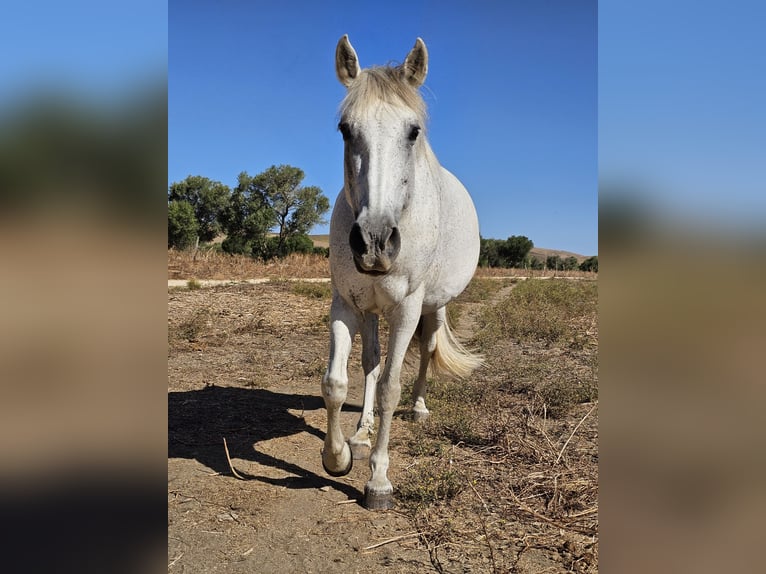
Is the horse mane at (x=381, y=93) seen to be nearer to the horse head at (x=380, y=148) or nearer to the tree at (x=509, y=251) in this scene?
the horse head at (x=380, y=148)

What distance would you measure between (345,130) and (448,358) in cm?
307

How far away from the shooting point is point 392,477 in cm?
323

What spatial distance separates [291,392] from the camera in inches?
207

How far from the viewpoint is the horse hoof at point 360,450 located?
3617 mm

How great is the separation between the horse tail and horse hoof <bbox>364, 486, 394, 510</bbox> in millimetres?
2159

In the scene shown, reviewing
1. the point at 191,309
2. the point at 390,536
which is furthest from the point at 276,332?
the point at 390,536

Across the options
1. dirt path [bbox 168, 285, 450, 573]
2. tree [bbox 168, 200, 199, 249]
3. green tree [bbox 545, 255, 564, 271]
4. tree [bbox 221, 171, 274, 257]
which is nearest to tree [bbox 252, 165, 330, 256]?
tree [bbox 221, 171, 274, 257]

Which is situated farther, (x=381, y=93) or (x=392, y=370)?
(x=392, y=370)

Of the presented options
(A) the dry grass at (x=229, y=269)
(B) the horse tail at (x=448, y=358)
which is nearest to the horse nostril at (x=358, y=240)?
(B) the horse tail at (x=448, y=358)

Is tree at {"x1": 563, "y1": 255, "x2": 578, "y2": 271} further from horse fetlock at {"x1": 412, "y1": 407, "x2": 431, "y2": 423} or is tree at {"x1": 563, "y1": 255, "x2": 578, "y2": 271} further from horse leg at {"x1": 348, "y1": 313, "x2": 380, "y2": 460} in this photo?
horse leg at {"x1": 348, "y1": 313, "x2": 380, "y2": 460}

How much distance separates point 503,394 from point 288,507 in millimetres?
2958

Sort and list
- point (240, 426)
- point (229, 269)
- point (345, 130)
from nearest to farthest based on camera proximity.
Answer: point (345, 130)
point (240, 426)
point (229, 269)
